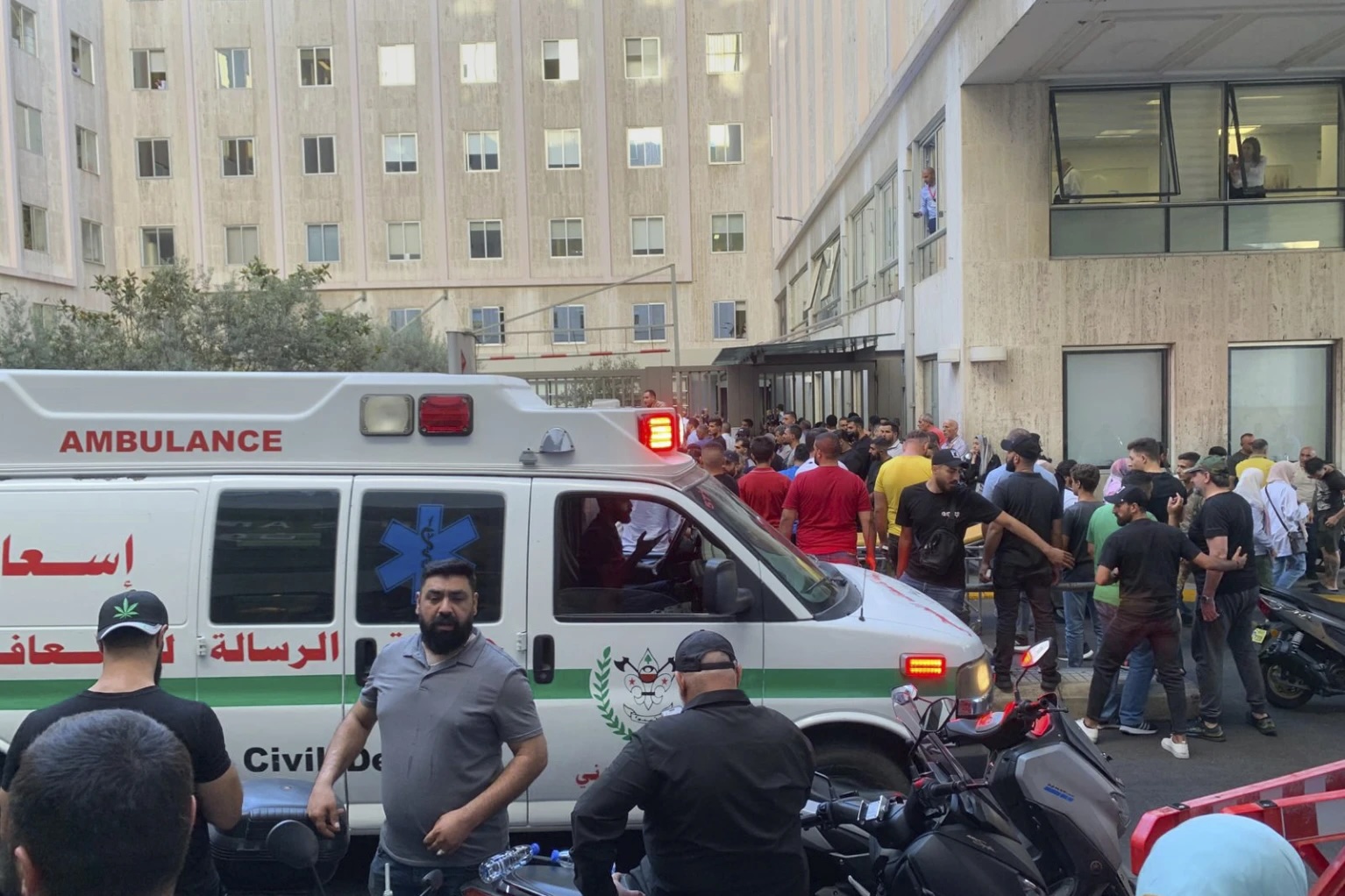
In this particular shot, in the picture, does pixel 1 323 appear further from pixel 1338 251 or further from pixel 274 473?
pixel 1338 251

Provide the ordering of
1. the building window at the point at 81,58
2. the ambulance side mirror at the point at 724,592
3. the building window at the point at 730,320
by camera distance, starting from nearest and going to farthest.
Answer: the ambulance side mirror at the point at 724,592
the building window at the point at 81,58
the building window at the point at 730,320

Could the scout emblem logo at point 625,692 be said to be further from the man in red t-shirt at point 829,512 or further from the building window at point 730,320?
the building window at point 730,320

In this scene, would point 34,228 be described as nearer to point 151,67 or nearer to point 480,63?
point 151,67

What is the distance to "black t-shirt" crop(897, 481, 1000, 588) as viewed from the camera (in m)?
7.57

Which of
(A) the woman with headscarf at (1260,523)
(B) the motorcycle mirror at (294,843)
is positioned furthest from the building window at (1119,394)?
(B) the motorcycle mirror at (294,843)

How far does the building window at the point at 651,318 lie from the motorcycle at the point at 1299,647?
3642 cm

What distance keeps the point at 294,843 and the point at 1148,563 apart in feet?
18.1

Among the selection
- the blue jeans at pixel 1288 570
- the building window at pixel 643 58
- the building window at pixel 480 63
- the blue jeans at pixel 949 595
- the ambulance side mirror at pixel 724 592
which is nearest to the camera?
the ambulance side mirror at pixel 724 592

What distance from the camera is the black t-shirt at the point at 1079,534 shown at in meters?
8.36

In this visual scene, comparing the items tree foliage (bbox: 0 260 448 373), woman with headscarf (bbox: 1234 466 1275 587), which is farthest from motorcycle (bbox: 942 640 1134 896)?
tree foliage (bbox: 0 260 448 373)

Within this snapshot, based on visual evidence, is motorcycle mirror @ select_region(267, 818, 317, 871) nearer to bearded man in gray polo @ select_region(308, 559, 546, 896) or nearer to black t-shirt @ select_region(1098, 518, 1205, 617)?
bearded man in gray polo @ select_region(308, 559, 546, 896)

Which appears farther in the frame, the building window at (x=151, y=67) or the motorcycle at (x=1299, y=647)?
the building window at (x=151, y=67)

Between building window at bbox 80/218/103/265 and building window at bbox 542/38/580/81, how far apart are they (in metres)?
17.4

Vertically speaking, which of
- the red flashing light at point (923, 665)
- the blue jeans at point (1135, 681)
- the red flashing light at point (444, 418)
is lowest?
the blue jeans at point (1135, 681)
